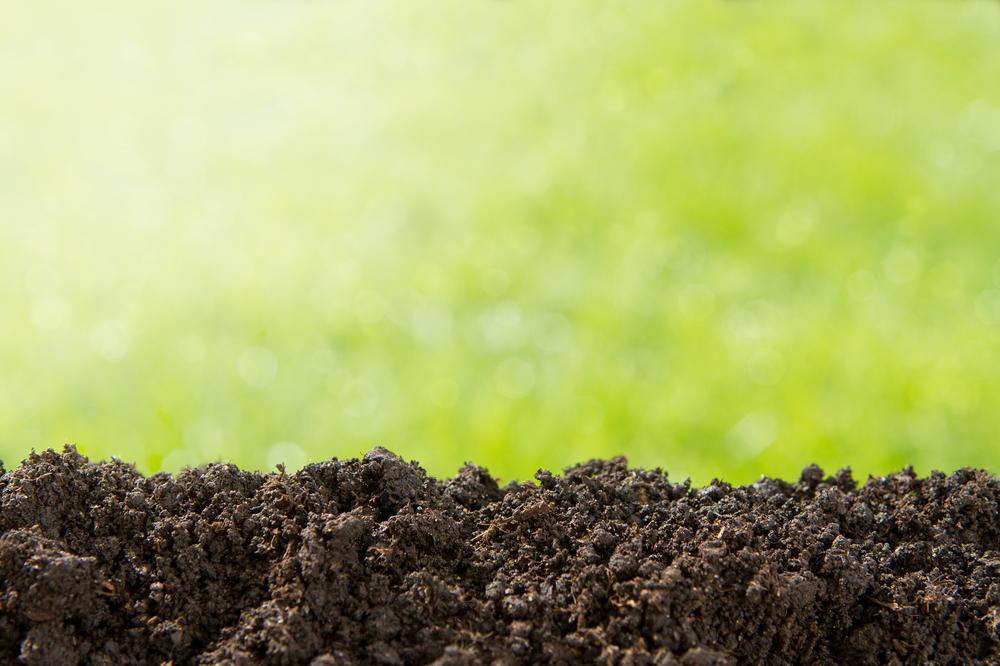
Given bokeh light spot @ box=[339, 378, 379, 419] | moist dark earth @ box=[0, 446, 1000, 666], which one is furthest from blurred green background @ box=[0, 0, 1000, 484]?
moist dark earth @ box=[0, 446, 1000, 666]

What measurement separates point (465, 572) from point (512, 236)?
10.9 feet

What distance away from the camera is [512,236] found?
4.73 m

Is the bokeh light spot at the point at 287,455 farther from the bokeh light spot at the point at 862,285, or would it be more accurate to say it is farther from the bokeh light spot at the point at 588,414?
A: the bokeh light spot at the point at 862,285

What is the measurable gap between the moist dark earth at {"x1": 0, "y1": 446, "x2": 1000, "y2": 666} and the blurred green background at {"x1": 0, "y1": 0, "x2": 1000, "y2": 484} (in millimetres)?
1592

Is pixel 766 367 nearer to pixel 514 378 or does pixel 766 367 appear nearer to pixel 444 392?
pixel 514 378

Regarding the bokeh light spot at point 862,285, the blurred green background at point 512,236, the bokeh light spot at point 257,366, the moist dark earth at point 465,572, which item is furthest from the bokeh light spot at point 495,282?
the moist dark earth at point 465,572

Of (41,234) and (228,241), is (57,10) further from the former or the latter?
(228,241)

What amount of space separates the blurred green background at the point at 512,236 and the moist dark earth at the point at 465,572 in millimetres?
1592

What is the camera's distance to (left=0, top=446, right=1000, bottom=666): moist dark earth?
1.38 meters

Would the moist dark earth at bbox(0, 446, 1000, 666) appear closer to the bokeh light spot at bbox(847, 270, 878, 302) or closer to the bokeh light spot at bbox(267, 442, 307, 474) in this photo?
the bokeh light spot at bbox(267, 442, 307, 474)

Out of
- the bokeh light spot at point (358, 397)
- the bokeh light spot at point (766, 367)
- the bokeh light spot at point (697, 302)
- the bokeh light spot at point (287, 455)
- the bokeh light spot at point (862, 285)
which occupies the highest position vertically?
the bokeh light spot at point (862, 285)

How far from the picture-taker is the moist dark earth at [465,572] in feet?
4.54

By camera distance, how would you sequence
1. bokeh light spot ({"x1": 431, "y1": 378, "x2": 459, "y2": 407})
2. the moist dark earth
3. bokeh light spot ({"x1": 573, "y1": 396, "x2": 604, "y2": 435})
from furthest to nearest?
bokeh light spot ({"x1": 431, "y1": 378, "x2": 459, "y2": 407}), bokeh light spot ({"x1": 573, "y1": 396, "x2": 604, "y2": 435}), the moist dark earth

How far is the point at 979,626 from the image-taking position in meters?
1.57
